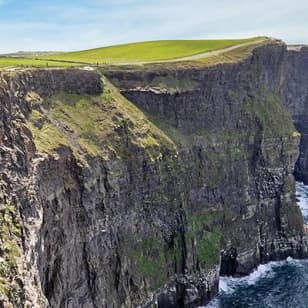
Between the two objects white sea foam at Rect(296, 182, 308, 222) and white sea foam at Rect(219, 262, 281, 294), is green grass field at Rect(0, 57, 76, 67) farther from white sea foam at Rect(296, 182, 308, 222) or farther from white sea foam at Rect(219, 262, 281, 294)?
white sea foam at Rect(296, 182, 308, 222)

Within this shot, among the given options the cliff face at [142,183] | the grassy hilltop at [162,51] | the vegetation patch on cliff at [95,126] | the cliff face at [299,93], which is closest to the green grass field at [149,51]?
the grassy hilltop at [162,51]

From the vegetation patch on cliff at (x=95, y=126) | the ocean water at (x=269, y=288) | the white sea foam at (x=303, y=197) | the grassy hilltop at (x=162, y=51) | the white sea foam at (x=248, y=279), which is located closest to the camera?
the vegetation patch on cliff at (x=95, y=126)

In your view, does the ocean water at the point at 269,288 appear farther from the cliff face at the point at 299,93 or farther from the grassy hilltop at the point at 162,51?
the cliff face at the point at 299,93

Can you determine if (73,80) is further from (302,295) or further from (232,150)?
(302,295)

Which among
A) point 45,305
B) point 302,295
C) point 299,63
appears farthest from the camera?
point 299,63

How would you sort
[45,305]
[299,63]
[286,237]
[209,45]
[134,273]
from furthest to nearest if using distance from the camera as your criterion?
[299,63] → [209,45] → [286,237] → [134,273] → [45,305]

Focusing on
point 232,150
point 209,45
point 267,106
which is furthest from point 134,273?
point 209,45
